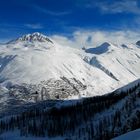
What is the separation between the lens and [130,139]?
181 feet

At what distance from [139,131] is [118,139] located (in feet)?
11.4

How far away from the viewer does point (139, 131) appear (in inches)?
2295

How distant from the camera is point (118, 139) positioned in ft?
188

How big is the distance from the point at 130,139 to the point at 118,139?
7.98 feet

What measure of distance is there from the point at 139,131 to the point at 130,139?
11.8 ft
